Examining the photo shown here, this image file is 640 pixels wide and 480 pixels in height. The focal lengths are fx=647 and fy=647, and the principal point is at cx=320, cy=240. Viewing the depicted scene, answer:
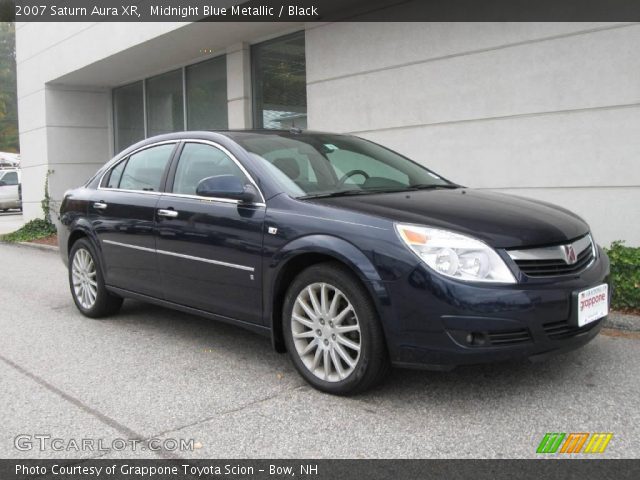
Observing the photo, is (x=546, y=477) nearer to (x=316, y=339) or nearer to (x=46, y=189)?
(x=316, y=339)

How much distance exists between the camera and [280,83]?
1104 cm

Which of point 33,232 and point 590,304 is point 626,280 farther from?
point 33,232

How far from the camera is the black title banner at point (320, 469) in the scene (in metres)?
2.76

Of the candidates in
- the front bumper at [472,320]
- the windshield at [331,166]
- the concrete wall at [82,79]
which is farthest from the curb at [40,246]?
the front bumper at [472,320]

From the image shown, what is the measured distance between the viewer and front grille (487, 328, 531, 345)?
10.7 ft

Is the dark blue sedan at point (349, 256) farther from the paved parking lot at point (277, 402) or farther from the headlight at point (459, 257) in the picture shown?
the paved parking lot at point (277, 402)

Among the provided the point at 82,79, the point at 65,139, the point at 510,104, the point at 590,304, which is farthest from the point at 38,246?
the point at 590,304

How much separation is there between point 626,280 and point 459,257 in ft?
8.92

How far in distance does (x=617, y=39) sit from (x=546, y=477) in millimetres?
5235

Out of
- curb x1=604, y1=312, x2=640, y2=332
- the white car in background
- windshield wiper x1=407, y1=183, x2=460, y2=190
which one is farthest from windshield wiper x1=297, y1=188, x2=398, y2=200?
the white car in background

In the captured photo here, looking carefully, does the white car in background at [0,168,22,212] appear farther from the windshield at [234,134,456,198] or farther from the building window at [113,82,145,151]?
the windshield at [234,134,456,198]

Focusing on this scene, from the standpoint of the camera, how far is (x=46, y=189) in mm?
15641

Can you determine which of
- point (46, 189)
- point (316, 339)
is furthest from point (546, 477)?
point (46, 189)

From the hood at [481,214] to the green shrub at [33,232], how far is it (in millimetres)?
12009
